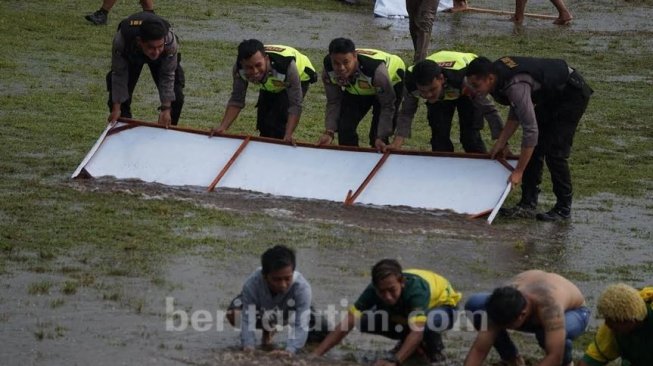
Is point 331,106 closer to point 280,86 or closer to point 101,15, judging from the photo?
point 280,86

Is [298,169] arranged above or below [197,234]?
above

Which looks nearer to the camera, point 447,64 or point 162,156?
point 447,64

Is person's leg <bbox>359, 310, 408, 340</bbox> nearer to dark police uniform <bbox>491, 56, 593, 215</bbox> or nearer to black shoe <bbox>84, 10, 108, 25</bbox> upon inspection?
dark police uniform <bbox>491, 56, 593, 215</bbox>

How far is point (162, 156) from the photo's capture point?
42.0 feet

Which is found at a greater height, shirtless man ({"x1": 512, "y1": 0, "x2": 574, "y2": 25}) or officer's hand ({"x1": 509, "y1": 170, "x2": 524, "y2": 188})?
officer's hand ({"x1": 509, "y1": 170, "x2": 524, "y2": 188})

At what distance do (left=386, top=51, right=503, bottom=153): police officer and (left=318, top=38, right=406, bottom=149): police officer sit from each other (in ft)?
0.62

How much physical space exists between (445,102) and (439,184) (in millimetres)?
710

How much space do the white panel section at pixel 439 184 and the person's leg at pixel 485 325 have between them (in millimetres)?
3256

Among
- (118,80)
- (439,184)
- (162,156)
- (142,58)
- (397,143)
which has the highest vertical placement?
(142,58)

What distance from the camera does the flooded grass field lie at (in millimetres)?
8828

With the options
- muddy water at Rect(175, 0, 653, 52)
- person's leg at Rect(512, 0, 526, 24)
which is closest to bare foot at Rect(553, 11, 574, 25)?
muddy water at Rect(175, 0, 653, 52)

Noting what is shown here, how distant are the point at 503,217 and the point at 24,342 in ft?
16.1

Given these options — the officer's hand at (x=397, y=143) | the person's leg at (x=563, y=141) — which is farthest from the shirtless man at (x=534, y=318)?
the officer's hand at (x=397, y=143)

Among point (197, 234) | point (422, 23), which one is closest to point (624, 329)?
point (197, 234)
